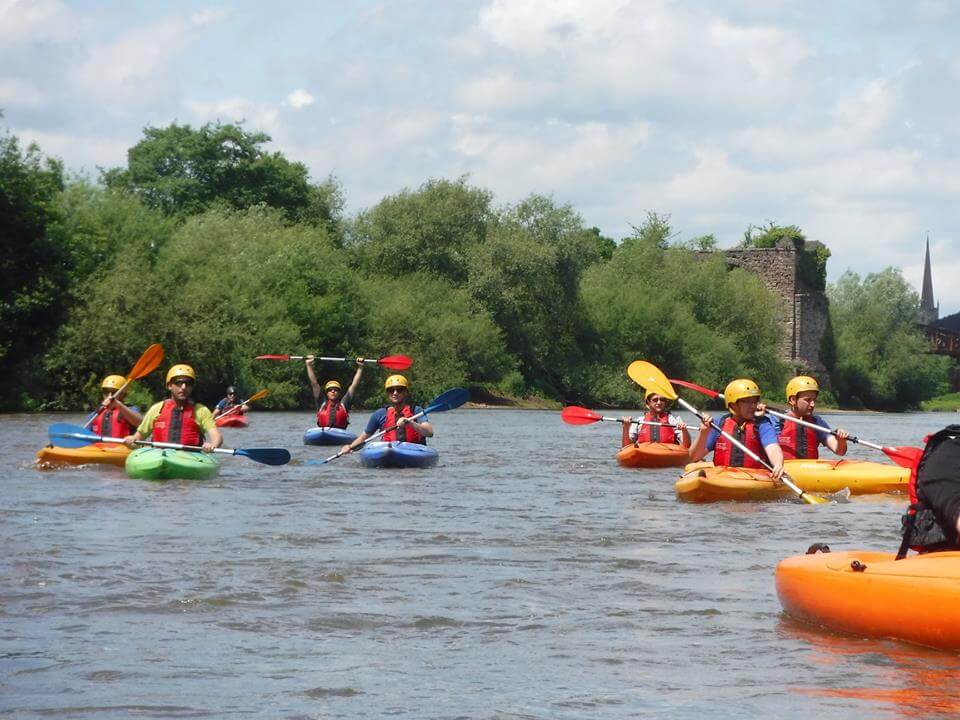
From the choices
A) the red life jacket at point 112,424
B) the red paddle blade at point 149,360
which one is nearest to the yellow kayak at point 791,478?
the red life jacket at point 112,424

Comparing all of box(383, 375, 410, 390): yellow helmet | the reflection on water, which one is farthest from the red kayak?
the reflection on water

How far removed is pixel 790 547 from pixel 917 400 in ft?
168

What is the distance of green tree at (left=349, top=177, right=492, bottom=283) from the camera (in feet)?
134

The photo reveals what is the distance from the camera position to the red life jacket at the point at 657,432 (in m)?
14.9

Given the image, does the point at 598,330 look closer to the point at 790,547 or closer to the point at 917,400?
the point at 917,400

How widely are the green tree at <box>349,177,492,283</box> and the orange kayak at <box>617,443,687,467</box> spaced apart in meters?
25.8

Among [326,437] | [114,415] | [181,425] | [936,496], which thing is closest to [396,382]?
[181,425]

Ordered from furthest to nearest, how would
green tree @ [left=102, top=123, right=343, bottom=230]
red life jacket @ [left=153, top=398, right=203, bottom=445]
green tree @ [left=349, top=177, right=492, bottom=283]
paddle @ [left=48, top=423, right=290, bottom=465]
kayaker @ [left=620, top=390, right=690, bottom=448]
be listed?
green tree @ [left=102, top=123, right=343, bottom=230] < green tree @ [left=349, top=177, right=492, bottom=283] < kayaker @ [left=620, top=390, right=690, bottom=448] < red life jacket @ [left=153, top=398, right=203, bottom=445] < paddle @ [left=48, top=423, right=290, bottom=465]

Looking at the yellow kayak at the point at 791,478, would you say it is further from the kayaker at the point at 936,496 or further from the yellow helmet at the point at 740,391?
the kayaker at the point at 936,496

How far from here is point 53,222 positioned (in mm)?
29516

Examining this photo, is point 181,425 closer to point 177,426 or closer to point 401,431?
point 177,426

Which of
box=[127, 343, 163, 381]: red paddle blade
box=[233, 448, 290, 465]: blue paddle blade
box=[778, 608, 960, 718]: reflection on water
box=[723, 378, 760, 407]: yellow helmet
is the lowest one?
box=[778, 608, 960, 718]: reflection on water

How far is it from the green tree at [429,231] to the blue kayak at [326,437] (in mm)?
22594

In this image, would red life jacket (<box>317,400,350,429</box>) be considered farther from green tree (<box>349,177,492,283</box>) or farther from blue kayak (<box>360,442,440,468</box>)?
green tree (<box>349,177,492,283</box>)
